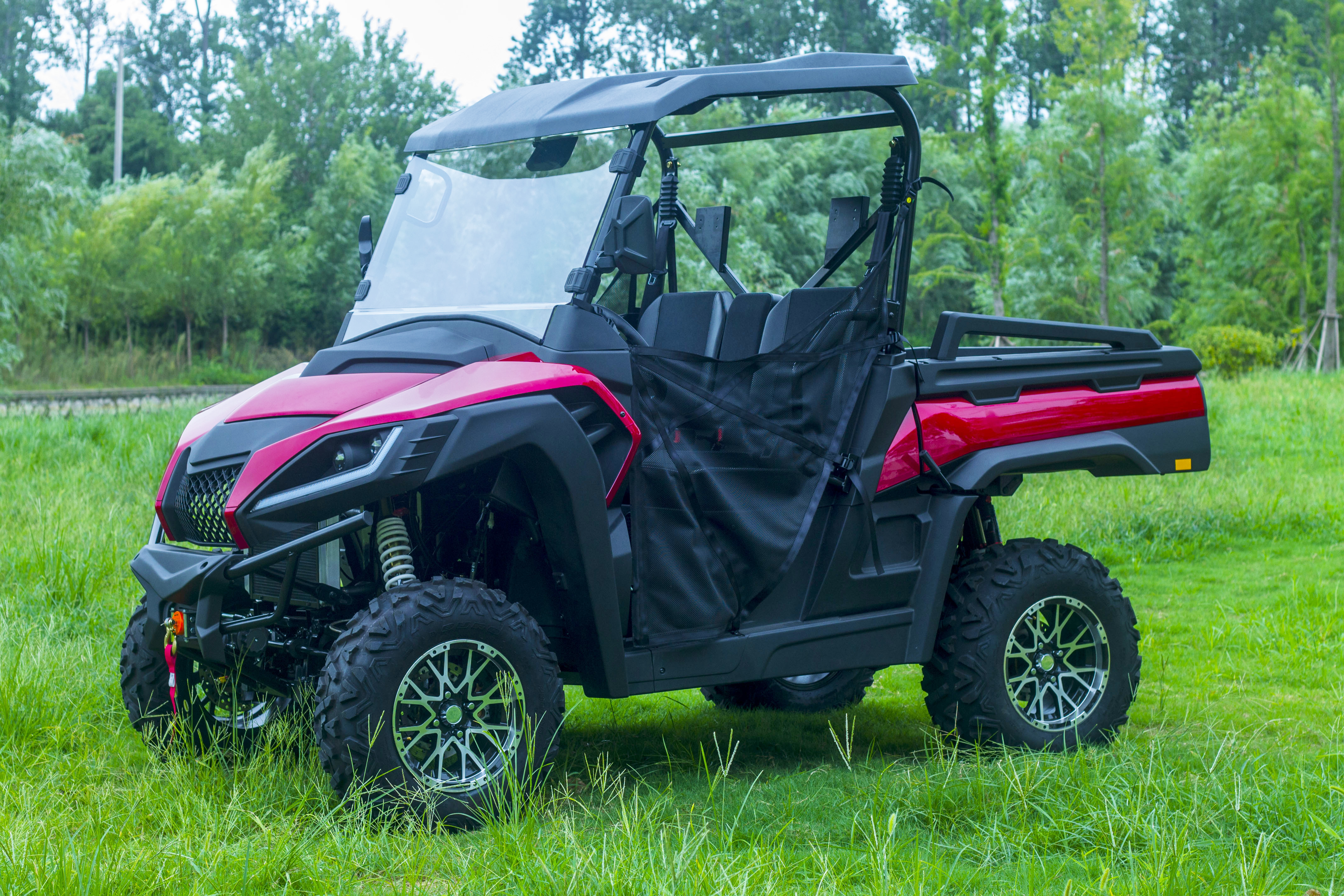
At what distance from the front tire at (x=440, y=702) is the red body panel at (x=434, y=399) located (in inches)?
19.0

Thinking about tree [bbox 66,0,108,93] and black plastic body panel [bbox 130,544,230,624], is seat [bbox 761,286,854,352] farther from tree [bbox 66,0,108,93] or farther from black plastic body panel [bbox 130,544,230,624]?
tree [bbox 66,0,108,93]

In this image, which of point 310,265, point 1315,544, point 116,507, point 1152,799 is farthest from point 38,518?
point 310,265

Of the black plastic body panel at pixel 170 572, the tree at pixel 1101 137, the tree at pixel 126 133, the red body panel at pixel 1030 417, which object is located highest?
the tree at pixel 126 133

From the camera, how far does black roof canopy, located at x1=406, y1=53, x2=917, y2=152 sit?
4.26 metres

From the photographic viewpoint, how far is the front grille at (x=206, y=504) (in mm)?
3918

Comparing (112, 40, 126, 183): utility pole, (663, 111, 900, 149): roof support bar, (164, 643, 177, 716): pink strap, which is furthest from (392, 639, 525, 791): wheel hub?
(112, 40, 126, 183): utility pole

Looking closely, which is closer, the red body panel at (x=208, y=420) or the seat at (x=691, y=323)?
the red body panel at (x=208, y=420)

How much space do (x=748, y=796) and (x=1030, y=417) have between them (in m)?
2.06

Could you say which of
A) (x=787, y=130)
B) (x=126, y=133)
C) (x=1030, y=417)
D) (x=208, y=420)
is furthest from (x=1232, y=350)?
(x=126, y=133)

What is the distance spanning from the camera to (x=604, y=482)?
414 centimetres

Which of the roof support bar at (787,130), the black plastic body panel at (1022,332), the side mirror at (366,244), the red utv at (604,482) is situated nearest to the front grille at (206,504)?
the red utv at (604,482)

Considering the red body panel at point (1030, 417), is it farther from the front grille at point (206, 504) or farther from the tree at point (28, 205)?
the tree at point (28, 205)

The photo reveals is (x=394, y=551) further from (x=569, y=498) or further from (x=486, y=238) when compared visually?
(x=486, y=238)

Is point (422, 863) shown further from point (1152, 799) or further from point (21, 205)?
point (21, 205)
